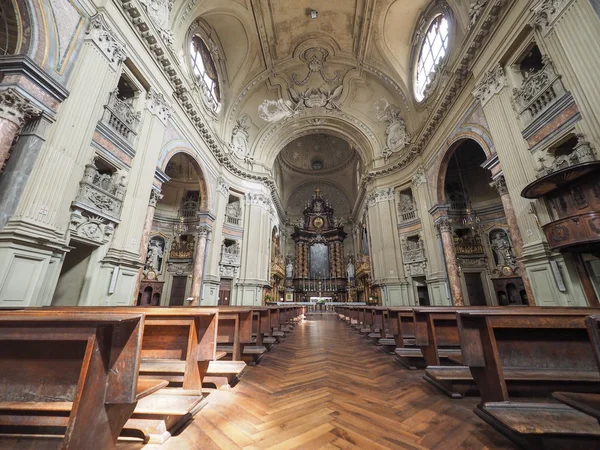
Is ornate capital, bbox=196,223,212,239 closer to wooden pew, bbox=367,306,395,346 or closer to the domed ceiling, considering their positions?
wooden pew, bbox=367,306,395,346

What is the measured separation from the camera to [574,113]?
3.68 meters

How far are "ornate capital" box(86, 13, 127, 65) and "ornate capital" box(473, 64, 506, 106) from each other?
7.96 m

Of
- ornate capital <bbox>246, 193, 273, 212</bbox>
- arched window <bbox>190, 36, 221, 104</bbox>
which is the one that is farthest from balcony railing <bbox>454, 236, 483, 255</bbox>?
arched window <bbox>190, 36, 221, 104</bbox>

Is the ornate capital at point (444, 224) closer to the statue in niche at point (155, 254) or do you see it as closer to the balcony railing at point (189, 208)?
the balcony railing at point (189, 208)

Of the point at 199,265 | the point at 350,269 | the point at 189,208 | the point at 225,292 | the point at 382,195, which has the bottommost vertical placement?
the point at 225,292

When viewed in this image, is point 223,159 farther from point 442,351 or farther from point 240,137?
point 442,351

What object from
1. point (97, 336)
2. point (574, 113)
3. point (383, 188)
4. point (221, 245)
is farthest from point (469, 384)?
point (383, 188)

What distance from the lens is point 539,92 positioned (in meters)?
4.20

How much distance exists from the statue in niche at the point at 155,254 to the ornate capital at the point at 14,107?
7105mm

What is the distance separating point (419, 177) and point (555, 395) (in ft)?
31.5

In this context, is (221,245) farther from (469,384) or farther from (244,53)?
(469,384)

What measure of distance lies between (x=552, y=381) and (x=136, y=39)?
8.31 m

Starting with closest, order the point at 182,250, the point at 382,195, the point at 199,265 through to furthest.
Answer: the point at 199,265 < the point at 182,250 < the point at 382,195

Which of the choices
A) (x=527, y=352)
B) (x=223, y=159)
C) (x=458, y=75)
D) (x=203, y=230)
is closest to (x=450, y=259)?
(x=458, y=75)
